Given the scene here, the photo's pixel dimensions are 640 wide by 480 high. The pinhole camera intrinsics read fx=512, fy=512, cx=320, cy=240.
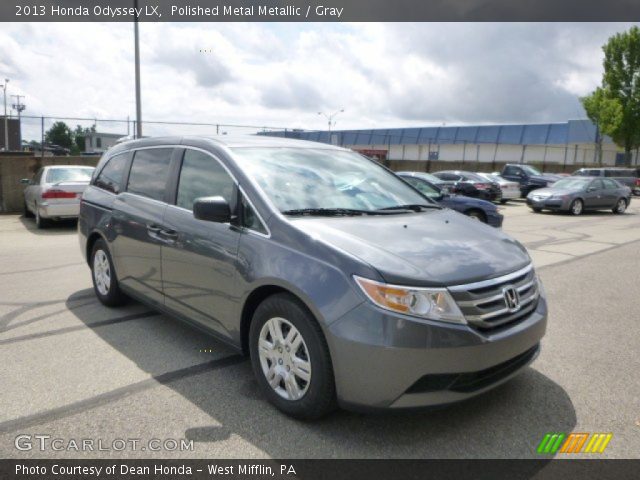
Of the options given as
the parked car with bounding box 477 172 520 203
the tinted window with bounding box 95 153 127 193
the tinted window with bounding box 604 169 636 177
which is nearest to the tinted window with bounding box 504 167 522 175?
the parked car with bounding box 477 172 520 203

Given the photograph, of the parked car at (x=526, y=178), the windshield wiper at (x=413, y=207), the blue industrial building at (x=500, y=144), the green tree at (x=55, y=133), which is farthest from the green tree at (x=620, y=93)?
the windshield wiper at (x=413, y=207)

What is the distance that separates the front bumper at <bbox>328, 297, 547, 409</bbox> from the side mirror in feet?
3.80

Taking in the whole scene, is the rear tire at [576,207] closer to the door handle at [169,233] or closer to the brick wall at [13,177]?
the door handle at [169,233]

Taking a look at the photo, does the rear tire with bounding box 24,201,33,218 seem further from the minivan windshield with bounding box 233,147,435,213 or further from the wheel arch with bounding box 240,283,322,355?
the wheel arch with bounding box 240,283,322,355

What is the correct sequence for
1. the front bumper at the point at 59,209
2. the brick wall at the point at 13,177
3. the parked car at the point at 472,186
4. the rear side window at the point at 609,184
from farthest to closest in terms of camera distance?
the parked car at the point at 472,186, the rear side window at the point at 609,184, the brick wall at the point at 13,177, the front bumper at the point at 59,209

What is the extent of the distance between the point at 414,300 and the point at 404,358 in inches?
12.1

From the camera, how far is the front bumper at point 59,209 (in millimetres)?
11195

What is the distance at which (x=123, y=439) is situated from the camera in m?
2.89

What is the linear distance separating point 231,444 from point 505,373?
164cm

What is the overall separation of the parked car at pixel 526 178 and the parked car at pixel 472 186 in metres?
4.54

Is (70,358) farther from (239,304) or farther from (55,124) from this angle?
(55,124)

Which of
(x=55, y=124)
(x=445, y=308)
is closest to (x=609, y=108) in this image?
(x=55, y=124)

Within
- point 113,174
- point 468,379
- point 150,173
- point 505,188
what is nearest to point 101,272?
point 113,174

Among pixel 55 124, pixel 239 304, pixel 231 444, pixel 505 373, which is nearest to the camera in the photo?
pixel 231 444
